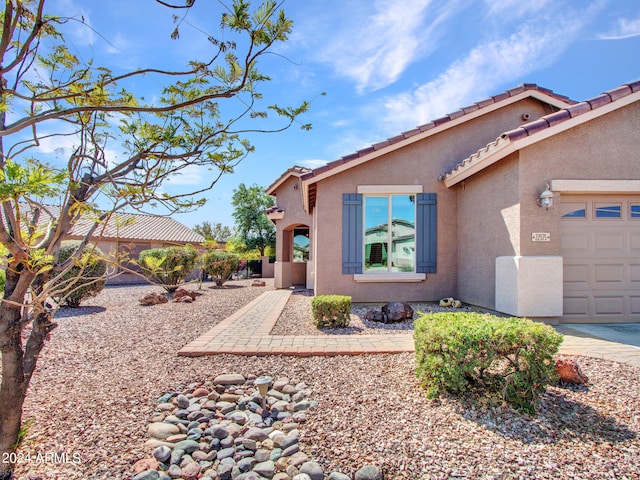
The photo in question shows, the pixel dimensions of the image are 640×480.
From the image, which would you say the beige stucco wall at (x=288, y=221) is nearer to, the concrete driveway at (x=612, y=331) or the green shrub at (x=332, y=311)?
the green shrub at (x=332, y=311)

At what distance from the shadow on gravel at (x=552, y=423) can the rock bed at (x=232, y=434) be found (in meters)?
1.38

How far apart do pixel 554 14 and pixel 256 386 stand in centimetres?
970

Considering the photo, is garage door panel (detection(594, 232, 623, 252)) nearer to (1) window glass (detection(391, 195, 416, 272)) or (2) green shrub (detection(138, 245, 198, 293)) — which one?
(1) window glass (detection(391, 195, 416, 272))

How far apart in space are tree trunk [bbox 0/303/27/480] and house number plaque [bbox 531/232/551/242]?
26.7ft

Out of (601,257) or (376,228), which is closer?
(601,257)

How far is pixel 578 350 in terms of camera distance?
5.26 meters

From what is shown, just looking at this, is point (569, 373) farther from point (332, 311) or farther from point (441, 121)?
point (441, 121)

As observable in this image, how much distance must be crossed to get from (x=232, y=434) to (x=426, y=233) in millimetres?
7618

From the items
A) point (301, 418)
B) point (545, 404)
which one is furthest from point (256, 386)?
point (545, 404)

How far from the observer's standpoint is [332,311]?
23.7 feet

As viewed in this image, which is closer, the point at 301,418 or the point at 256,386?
the point at 301,418

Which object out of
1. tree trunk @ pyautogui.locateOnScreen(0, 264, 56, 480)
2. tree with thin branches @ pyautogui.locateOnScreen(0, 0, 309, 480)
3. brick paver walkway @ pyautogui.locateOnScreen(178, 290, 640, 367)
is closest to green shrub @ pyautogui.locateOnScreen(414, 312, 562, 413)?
brick paver walkway @ pyautogui.locateOnScreen(178, 290, 640, 367)

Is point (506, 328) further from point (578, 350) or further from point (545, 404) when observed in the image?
point (578, 350)

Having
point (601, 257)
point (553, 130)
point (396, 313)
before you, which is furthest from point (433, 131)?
point (396, 313)
